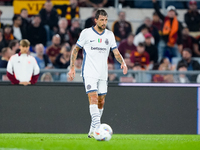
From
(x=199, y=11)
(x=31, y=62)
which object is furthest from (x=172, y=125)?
(x=199, y=11)

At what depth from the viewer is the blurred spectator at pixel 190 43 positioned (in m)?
14.3

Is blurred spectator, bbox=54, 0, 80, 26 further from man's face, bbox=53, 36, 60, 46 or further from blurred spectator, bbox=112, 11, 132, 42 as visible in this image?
man's face, bbox=53, 36, 60, 46

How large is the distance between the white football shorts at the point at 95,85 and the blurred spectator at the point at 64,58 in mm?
4374

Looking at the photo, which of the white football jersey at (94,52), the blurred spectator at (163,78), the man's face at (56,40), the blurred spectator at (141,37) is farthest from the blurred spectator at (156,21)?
the white football jersey at (94,52)

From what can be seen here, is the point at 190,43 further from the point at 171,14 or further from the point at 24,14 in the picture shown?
the point at 24,14

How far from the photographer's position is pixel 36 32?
1334cm

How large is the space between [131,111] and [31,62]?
2.49 metres

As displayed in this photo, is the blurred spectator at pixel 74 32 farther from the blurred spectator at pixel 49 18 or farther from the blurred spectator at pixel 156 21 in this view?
the blurred spectator at pixel 156 21

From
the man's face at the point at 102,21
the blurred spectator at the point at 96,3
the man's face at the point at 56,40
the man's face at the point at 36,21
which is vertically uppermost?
the blurred spectator at the point at 96,3

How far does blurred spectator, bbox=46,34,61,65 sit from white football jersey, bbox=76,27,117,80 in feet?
Result: 16.4

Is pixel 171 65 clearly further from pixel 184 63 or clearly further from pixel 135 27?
pixel 135 27

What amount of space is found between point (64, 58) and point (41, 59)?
2.09ft

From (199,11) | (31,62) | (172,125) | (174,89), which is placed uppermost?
(199,11)

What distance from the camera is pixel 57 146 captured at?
6.16 meters
